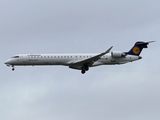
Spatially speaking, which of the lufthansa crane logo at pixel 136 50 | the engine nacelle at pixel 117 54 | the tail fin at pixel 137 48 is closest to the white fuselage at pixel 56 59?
the engine nacelle at pixel 117 54

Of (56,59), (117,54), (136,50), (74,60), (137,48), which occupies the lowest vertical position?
(74,60)

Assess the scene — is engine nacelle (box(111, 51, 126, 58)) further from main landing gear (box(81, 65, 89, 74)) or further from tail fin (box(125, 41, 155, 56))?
main landing gear (box(81, 65, 89, 74))

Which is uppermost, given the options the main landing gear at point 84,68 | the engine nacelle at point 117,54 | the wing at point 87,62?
the engine nacelle at point 117,54

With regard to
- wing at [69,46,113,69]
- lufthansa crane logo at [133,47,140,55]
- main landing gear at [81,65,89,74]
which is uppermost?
lufthansa crane logo at [133,47,140,55]

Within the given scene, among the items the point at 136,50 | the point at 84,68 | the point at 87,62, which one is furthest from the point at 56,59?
the point at 136,50

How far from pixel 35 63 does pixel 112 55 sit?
10.0 metres

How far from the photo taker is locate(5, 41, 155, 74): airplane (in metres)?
51.9

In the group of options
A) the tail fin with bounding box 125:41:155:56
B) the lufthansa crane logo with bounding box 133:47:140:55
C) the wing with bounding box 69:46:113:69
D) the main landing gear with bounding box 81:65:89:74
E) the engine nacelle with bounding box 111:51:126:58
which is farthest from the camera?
the lufthansa crane logo with bounding box 133:47:140:55

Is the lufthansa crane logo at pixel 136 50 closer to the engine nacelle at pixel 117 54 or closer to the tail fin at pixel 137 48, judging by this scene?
the tail fin at pixel 137 48

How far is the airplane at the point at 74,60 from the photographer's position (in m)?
51.9

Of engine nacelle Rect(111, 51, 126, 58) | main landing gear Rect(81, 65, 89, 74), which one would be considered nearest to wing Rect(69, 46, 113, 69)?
main landing gear Rect(81, 65, 89, 74)

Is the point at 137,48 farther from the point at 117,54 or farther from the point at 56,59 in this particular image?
the point at 56,59

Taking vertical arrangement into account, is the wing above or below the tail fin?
below

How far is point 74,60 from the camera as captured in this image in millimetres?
52625
